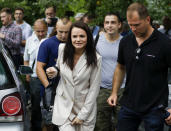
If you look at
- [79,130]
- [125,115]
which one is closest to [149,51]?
[125,115]

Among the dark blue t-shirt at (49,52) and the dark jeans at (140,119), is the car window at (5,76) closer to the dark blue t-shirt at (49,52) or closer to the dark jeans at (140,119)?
the dark blue t-shirt at (49,52)

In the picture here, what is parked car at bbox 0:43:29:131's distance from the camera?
399cm

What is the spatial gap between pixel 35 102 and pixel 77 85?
2271 mm

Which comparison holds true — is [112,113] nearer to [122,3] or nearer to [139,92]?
[139,92]

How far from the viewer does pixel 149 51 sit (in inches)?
159

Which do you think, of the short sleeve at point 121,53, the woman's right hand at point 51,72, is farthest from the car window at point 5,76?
the short sleeve at point 121,53

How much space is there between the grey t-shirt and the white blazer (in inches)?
42.9

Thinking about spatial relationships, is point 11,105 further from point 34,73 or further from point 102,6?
point 102,6

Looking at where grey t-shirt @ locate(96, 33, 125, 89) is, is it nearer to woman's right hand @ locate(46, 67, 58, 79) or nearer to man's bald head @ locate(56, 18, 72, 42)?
man's bald head @ locate(56, 18, 72, 42)

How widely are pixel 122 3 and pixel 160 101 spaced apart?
6.78m

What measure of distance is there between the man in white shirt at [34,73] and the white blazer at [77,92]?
2.02m

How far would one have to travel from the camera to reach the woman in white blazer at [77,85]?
14.7ft

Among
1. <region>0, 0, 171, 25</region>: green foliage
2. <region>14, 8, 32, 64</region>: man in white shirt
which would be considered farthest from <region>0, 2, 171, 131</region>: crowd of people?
<region>0, 0, 171, 25</region>: green foliage

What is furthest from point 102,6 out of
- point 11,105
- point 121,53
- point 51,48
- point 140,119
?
point 11,105
